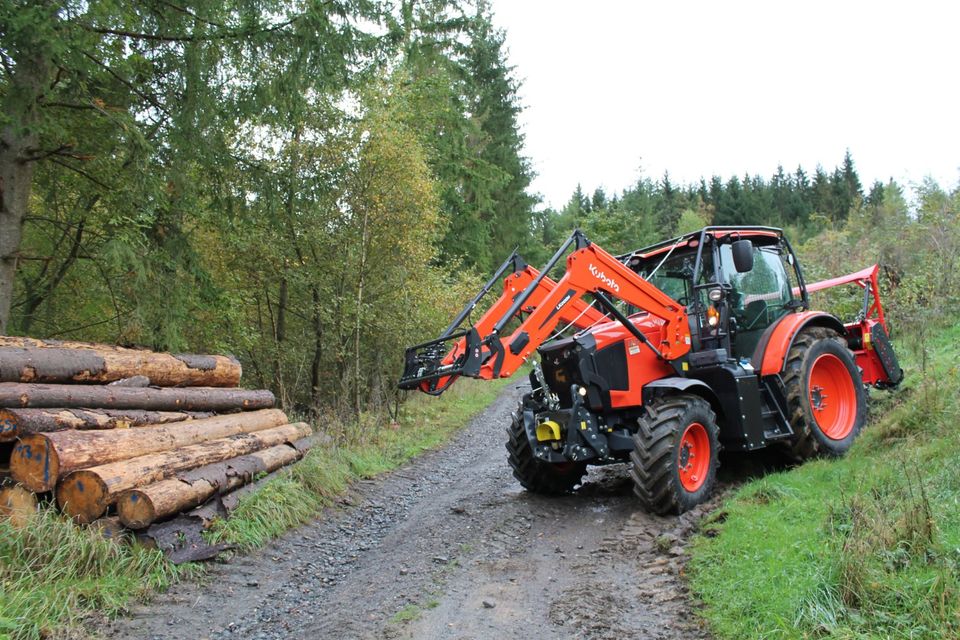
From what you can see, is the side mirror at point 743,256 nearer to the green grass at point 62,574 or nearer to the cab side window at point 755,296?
the cab side window at point 755,296

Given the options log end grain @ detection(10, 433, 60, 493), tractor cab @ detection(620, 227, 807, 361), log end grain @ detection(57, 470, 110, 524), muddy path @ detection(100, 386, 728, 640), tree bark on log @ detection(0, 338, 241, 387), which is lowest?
muddy path @ detection(100, 386, 728, 640)

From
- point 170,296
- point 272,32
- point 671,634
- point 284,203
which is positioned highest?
point 272,32

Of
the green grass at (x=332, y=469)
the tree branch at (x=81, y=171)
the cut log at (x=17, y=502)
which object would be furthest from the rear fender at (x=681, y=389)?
the tree branch at (x=81, y=171)

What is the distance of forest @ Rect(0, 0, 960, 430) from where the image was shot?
7.44 meters

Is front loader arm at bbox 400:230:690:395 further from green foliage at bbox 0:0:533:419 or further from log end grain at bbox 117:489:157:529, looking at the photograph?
green foliage at bbox 0:0:533:419

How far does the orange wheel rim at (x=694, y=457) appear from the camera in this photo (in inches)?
260

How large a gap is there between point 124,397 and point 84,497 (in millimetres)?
1492

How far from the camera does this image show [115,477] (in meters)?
5.29

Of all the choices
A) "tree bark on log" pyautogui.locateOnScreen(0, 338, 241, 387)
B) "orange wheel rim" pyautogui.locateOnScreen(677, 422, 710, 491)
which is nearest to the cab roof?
"orange wheel rim" pyautogui.locateOnScreen(677, 422, 710, 491)

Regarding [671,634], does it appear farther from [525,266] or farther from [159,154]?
[159,154]

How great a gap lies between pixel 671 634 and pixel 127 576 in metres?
3.95

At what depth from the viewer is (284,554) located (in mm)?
6109

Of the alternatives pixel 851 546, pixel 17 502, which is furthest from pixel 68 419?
pixel 851 546

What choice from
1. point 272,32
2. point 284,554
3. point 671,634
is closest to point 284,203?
point 272,32
